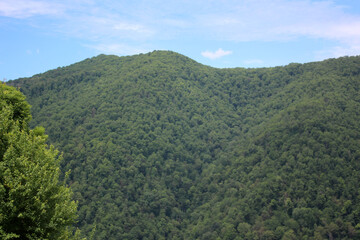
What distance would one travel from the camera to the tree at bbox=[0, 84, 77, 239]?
45.0ft

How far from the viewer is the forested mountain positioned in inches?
2387

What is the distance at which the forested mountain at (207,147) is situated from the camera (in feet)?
199

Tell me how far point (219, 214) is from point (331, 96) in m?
44.0

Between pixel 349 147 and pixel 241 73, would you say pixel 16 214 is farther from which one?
pixel 241 73

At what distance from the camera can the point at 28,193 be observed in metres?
14.1

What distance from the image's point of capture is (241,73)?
12275 centimetres

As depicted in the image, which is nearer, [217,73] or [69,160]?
[69,160]

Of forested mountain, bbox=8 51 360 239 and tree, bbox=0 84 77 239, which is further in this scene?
forested mountain, bbox=8 51 360 239

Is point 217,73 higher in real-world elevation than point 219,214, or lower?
higher

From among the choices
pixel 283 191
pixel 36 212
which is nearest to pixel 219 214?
pixel 283 191

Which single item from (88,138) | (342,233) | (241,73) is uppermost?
(241,73)

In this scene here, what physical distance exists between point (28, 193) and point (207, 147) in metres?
80.6

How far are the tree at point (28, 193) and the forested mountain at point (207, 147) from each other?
A: 4988 centimetres

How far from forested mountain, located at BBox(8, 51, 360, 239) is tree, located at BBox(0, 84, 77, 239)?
4988 centimetres
